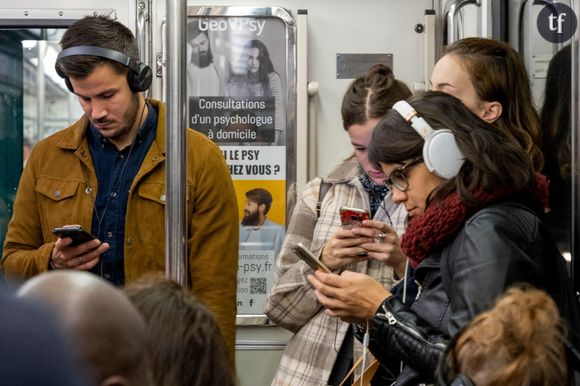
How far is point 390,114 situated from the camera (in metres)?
2.25

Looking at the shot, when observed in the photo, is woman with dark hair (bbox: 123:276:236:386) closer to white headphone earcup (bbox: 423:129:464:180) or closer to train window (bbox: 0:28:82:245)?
white headphone earcup (bbox: 423:129:464:180)

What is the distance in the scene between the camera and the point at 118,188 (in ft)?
9.75

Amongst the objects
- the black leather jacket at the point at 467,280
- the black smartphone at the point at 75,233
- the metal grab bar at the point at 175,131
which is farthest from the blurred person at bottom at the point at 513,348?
the black smartphone at the point at 75,233

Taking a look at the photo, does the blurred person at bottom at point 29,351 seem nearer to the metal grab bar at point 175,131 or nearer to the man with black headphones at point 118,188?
the metal grab bar at point 175,131

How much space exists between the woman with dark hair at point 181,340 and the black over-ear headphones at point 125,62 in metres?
1.77

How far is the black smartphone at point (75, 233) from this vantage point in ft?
8.52

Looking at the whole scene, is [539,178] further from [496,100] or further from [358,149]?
[358,149]

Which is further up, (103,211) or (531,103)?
(531,103)

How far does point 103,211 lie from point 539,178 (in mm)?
1409

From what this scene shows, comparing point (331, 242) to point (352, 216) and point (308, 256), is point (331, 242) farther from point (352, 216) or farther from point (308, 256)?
point (308, 256)

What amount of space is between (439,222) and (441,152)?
0.15 meters

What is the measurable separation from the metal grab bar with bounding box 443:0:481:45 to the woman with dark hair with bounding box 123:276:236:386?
3.08 meters

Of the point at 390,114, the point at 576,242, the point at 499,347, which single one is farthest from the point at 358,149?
the point at 499,347

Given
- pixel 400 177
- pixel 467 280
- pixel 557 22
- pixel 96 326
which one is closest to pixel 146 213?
pixel 400 177
